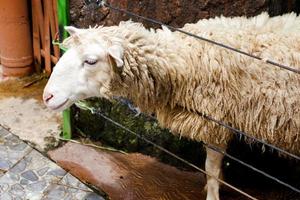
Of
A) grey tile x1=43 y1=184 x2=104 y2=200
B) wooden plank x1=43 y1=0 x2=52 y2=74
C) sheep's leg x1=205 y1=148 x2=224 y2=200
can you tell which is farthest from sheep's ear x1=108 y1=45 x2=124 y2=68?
wooden plank x1=43 y1=0 x2=52 y2=74

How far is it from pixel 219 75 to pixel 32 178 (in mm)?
2148

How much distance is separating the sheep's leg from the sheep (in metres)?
0.30

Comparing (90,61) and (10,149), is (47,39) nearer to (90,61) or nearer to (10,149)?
(10,149)

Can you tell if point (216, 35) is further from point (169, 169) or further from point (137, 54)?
point (169, 169)

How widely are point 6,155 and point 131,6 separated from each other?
189 centimetres

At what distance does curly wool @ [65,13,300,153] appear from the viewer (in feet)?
11.3

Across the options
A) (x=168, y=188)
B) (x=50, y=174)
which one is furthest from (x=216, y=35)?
(x=50, y=174)

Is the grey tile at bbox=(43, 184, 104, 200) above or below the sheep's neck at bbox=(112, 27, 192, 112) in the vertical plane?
below

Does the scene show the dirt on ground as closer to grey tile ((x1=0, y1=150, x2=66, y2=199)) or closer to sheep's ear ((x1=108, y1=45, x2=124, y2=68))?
grey tile ((x1=0, y1=150, x2=66, y2=199))

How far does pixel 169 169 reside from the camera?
482cm

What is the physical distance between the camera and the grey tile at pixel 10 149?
16.0 ft

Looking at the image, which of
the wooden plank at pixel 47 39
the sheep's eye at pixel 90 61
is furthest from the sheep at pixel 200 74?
the wooden plank at pixel 47 39

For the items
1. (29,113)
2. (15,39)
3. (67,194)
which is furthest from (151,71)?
(15,39)

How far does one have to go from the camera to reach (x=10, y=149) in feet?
16.6
